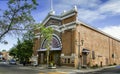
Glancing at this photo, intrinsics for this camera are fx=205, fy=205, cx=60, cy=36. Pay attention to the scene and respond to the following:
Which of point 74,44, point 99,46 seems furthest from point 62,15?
point 99,46

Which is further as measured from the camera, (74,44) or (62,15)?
(62,15)

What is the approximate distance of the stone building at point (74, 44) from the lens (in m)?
42.6

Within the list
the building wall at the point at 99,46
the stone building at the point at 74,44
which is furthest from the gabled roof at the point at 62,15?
the building wall at the point at 99,46

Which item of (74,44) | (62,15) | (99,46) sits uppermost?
(62,15)

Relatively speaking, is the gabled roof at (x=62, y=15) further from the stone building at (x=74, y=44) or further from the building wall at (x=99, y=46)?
the building wall at (x=99, y=46)

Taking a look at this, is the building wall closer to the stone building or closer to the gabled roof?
the stone building

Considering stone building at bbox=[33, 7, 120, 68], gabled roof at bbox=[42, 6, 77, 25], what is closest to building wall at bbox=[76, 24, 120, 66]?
stone building at bbox=[33, 7, 120, 68]

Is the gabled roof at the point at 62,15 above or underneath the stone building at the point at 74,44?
above

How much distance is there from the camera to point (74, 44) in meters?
42.1

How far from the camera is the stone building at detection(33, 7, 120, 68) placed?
4262cm

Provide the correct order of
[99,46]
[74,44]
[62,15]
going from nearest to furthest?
[74,44]
[62,15]
[99,46]

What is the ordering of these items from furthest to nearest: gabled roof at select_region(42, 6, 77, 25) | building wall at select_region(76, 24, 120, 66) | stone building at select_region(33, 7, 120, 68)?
building wall at select_region(76, 24, 120, 66) → gabled roof at select_region(42, 6, 77, 25) → stone building at select_region(33, 7, 120, 68)

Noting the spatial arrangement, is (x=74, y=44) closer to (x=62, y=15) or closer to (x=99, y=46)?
(x=62, y=15)

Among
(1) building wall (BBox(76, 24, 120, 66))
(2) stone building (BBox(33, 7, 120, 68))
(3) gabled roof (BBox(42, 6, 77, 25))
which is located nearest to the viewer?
(2) stone building (BBox(33, 7, 120, 68))
